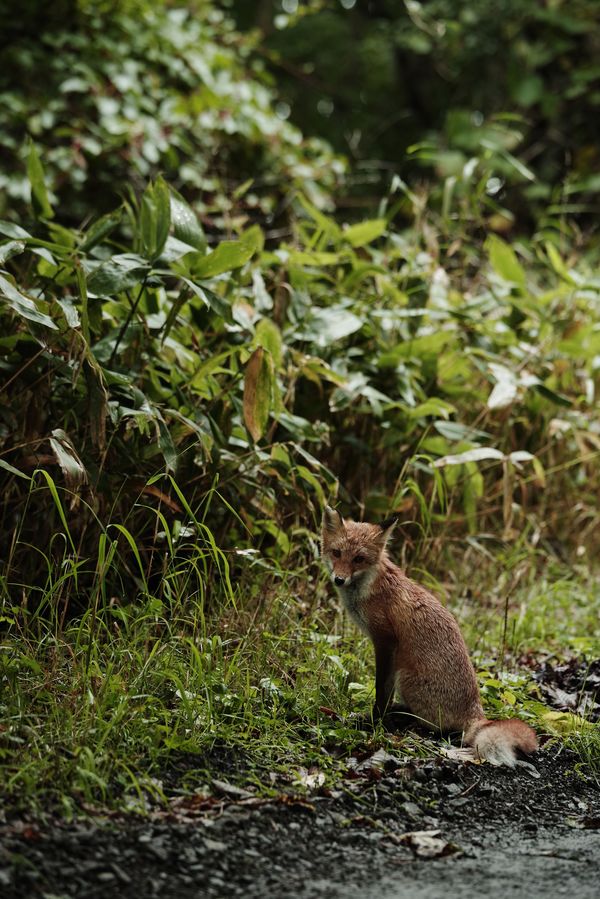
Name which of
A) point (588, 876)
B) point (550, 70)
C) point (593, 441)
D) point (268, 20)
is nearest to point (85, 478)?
point (588, 876)

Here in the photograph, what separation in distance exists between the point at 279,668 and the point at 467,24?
34.8ft

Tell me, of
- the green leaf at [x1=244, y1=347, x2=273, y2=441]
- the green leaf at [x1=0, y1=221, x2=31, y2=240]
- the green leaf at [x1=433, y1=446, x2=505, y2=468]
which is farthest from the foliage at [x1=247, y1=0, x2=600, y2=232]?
the green leaf at [x1=0, y1=221, x2=31, y2=240]

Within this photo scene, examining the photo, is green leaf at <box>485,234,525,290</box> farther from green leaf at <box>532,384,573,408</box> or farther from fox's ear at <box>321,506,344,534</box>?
fox's ear at <box>321,506,344,534</box>

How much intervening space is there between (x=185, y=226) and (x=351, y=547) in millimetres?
2060

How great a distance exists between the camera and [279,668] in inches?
180

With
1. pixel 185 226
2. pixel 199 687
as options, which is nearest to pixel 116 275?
pixel 185 226

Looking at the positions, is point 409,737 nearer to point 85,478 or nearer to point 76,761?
point 76,761

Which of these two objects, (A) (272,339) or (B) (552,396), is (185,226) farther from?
→ (B) (552,396)

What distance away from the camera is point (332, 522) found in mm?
4656

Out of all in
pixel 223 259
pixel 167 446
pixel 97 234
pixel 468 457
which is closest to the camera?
pixel 167 446

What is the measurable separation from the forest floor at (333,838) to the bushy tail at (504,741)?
0.17 ft

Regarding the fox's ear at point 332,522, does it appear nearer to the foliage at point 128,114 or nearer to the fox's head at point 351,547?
the fox's head at point 351,547

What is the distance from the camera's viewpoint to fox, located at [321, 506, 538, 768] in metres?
4.39

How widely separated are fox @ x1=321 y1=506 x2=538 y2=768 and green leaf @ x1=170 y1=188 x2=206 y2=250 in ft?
5.94
